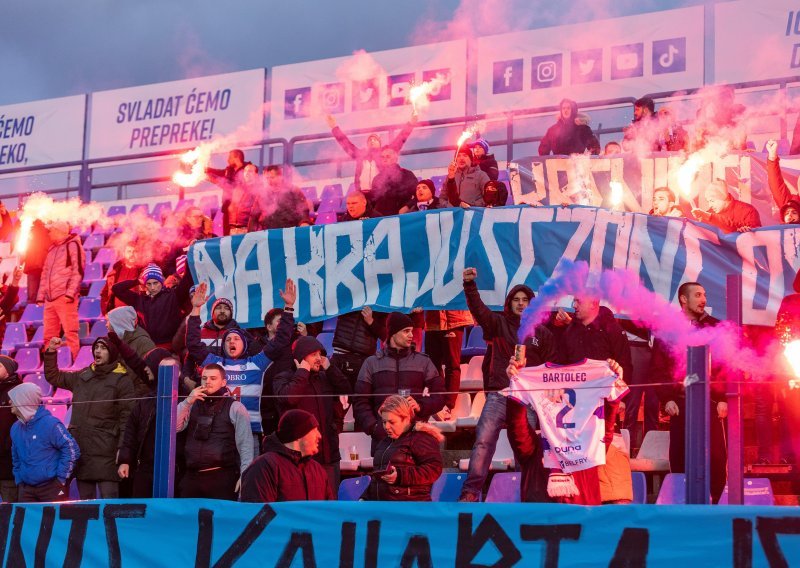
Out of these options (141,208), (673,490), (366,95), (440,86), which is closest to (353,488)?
(673,490)

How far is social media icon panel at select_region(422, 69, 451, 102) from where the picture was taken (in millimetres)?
15836

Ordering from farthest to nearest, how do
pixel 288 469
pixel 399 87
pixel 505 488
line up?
pixel 399 87
pixel 505 488
pixel 288 469

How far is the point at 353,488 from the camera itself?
28.1 feet

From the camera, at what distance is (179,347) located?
1112 cm

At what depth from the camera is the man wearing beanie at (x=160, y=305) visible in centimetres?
1138

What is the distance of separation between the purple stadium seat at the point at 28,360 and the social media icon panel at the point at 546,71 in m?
6.77

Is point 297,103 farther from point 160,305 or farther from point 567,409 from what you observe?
point 567,409

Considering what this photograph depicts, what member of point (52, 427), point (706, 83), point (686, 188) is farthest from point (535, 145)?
point (52, 427)

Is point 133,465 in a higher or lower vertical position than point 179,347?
lower

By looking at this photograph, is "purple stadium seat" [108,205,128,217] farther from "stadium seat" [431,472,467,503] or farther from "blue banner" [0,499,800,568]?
"blue banner" [0,499,800,568]

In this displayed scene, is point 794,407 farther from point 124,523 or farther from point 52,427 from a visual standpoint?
point 52,427

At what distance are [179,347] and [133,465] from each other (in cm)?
262

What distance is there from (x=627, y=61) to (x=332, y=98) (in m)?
4.19

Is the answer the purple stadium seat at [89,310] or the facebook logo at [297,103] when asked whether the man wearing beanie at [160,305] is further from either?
the facebook logo at [297,103]
